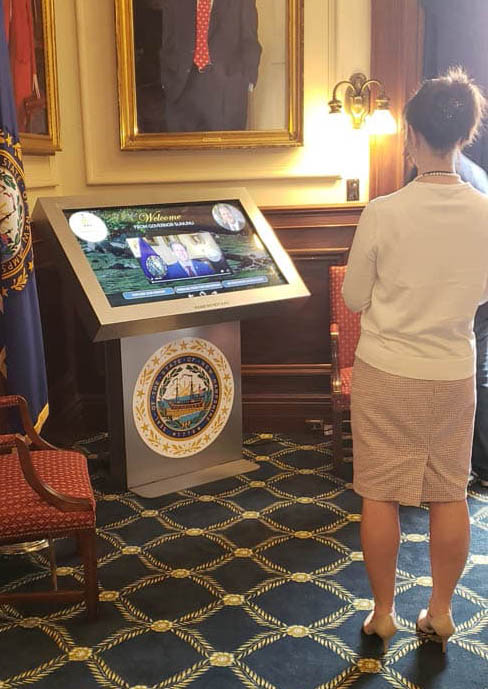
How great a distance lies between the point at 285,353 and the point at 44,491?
7.59 ft

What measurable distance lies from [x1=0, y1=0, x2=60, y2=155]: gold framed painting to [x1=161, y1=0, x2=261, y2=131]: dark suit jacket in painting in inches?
23.7

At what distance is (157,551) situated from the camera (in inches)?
129

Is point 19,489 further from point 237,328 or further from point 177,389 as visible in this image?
point 237,328

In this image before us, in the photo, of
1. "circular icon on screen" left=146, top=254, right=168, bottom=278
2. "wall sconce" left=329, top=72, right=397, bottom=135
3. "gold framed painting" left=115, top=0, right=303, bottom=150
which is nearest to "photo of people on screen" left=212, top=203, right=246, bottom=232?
"circular icon on screen" left=146, top=254, right=168, bottom=278

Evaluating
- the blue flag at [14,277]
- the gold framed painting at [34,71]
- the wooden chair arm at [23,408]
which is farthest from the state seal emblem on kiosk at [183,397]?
the gold framed painting at [34,71]

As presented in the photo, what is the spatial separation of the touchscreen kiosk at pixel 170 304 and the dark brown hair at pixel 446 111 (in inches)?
62.6

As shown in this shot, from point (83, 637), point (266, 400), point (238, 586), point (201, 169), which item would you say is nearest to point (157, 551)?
point (238, 586)

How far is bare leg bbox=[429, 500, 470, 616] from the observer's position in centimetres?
246

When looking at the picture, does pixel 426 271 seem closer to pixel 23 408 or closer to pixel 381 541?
→ pixel 381 541

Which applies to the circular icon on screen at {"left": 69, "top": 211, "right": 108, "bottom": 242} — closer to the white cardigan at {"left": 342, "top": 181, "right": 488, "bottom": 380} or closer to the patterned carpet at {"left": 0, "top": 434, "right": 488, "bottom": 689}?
the patterned carpet at {"left": 0, "top": 434, "right": 488, "bottom": 689}

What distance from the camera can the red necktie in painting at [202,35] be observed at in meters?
4.34

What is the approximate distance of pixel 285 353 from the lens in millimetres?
4754

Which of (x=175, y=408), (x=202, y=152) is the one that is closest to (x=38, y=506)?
(x=175, y=408)

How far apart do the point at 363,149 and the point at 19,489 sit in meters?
2.79
